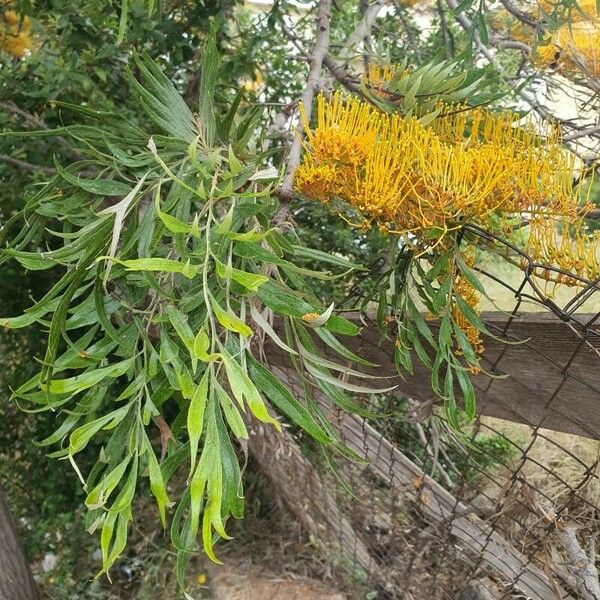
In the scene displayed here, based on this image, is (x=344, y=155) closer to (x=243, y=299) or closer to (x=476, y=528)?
(x=243, y=299)

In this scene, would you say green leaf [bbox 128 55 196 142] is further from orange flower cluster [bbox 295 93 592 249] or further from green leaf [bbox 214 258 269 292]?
green leaf [bbox 214 258 269 292]

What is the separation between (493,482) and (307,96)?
0.88 meters

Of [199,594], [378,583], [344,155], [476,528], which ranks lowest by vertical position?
[199,594]

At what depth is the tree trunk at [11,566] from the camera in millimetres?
1592

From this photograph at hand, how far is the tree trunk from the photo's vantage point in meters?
1.59

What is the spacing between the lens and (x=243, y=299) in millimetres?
638

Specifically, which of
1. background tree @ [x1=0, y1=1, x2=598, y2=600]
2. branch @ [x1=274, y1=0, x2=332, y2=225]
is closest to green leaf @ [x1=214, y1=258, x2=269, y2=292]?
background tree @ [x1=0, y1=1, x2=598, y2=600]

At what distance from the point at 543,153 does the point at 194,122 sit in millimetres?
421

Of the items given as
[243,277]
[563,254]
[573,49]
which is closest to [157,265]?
[243,277]

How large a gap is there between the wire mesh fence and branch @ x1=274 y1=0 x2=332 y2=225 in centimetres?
24

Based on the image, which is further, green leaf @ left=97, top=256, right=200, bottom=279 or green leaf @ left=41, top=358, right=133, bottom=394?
green leaf @ left=41, top=358, right=133, bottom=394

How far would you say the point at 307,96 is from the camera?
912 mm

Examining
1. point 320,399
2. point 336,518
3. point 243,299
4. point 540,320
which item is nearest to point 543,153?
point 540,320

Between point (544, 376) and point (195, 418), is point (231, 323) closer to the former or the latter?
point (195, 418)
